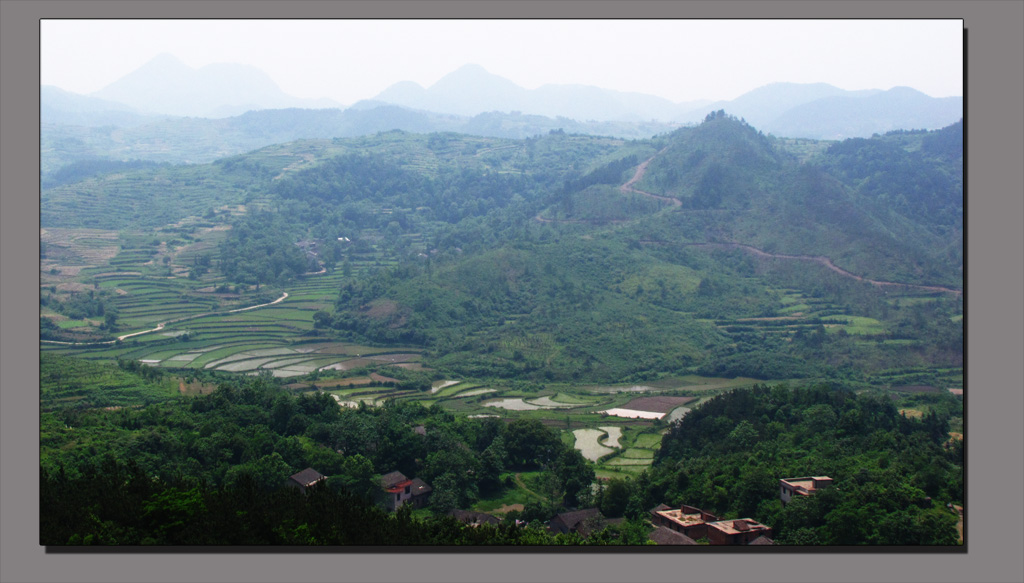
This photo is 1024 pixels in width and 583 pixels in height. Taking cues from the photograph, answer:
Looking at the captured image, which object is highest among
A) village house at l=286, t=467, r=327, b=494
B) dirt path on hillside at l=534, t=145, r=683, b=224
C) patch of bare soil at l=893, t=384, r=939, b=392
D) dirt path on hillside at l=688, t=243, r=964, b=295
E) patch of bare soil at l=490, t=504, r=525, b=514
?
dirt path on hillside at l=534, t=145, r=683, b=224

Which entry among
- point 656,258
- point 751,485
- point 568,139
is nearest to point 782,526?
point 751,485

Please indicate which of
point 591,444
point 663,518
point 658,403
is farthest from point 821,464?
point 658,403

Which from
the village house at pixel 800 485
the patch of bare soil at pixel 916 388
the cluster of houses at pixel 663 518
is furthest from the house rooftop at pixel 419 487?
the patch of bare soil at pixel 916 388

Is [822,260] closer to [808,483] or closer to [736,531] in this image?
[808,483]

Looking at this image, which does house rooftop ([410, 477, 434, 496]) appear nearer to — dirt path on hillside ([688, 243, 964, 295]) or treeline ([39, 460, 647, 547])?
treeline ([39, 460, 647, 547])

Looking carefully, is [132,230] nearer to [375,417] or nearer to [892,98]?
[375,417]

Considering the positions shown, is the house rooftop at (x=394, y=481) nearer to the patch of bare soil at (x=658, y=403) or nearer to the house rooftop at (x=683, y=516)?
the house rooftop at (x=683, y=516)

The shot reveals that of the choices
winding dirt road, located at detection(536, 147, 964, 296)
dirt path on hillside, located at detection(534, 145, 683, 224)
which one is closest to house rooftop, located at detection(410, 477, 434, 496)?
winding dirt road, located at detection(536, 147, 964, 296)
